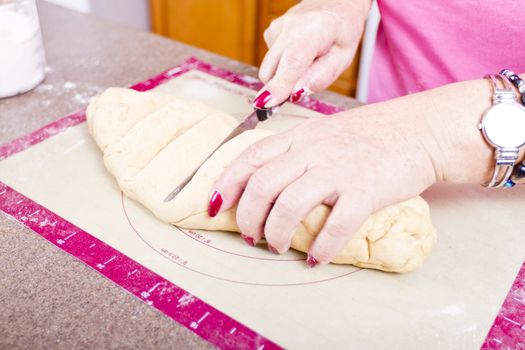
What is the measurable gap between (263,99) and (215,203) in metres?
0.26

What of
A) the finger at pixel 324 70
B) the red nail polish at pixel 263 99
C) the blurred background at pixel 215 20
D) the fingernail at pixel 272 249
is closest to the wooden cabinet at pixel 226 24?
the blurred background at pixel 215 20

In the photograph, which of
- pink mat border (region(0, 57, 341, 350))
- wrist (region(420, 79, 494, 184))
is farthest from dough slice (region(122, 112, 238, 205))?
wrist (region(420, 79, 494, 184))

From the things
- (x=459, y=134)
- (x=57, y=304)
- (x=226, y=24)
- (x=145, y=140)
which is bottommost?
(x=226, y=24)

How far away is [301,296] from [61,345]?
1.12 ft

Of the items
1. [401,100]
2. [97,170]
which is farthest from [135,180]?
[401,100]

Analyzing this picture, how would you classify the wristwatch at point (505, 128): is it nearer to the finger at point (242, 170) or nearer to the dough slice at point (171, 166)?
the finger at point (242, 170)

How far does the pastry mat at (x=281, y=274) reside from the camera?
670 millimetres

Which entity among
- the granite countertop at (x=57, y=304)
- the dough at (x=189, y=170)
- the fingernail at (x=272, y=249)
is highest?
the dough at (x=189, y=170)

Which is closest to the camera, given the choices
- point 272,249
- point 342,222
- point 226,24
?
point 342,222

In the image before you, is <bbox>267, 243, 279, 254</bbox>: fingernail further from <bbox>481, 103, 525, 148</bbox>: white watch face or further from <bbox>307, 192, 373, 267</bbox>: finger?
<bbox>481, 103, 525, 148</bbox>: white watch face

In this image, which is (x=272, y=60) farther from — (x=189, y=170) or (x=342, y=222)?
(x=342, y=222)

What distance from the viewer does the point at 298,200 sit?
680mm

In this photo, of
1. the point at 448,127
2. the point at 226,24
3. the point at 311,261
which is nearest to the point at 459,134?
the point at 448,127

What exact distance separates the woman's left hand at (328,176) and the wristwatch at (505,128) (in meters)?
0.10
